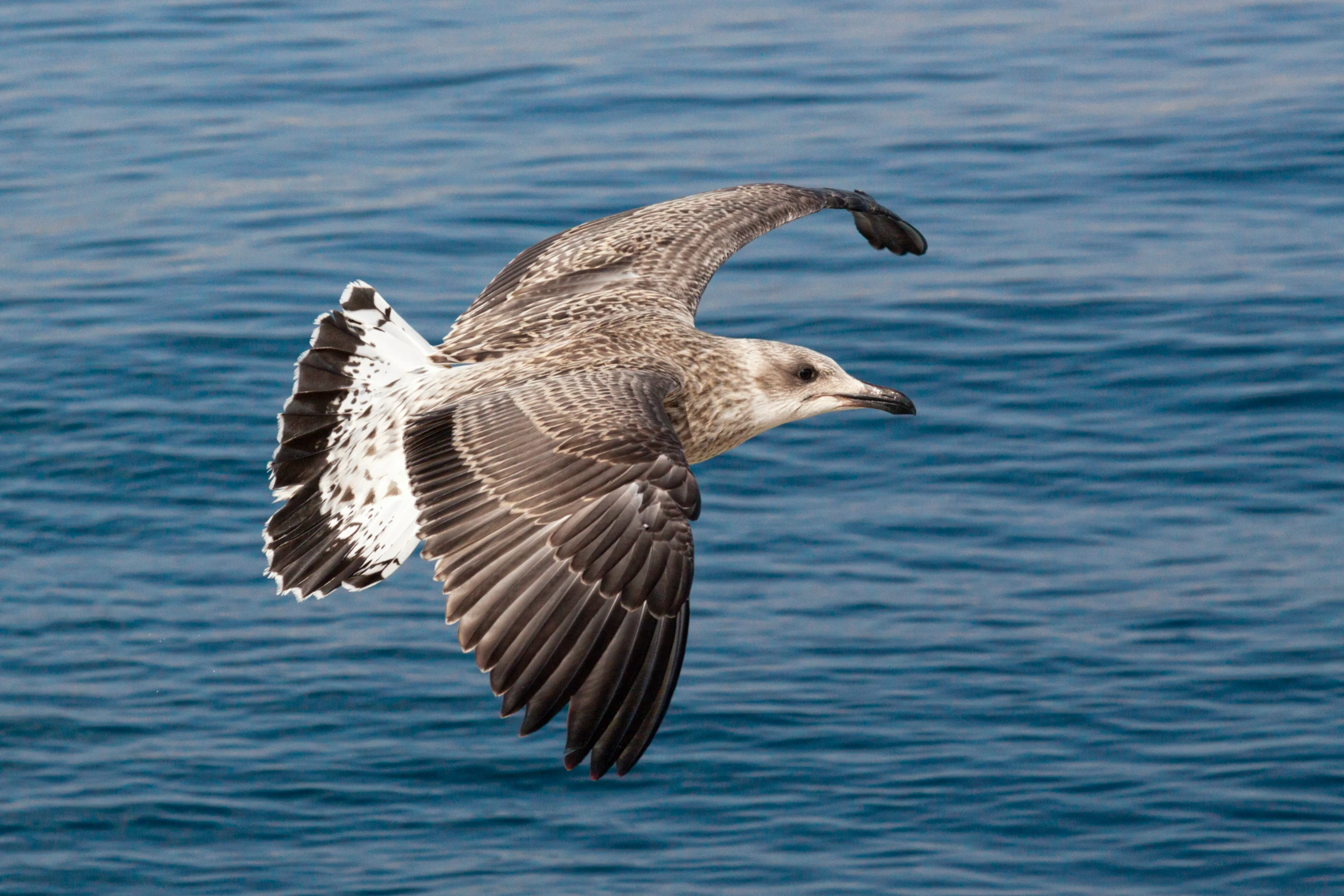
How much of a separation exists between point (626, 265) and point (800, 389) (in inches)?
51.0

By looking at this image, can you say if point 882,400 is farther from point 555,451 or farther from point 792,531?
point 792,531

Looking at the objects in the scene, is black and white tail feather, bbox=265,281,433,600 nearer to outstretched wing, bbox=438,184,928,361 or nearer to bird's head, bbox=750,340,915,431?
outstretched wing, bbox=438,184,928,361

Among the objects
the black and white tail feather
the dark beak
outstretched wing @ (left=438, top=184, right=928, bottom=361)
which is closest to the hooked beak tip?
the dark beak

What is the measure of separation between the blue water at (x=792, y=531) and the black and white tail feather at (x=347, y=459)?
360 cm

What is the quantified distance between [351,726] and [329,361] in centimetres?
387

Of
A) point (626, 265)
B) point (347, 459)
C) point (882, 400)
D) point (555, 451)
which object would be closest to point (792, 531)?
point (626, 265)

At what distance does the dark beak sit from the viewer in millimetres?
7676

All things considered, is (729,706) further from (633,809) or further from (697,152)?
(697,152)

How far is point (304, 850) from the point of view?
10328 millimetres

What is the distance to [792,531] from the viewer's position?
11617 millimetres

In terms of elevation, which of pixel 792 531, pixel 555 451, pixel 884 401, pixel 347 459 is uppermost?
pixel 555 451

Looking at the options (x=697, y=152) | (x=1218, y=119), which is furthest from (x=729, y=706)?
(x=1218, y=119)

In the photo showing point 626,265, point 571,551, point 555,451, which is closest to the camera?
point 571,551

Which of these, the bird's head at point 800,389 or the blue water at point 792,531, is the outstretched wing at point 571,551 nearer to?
the bird's head at point 800,389
